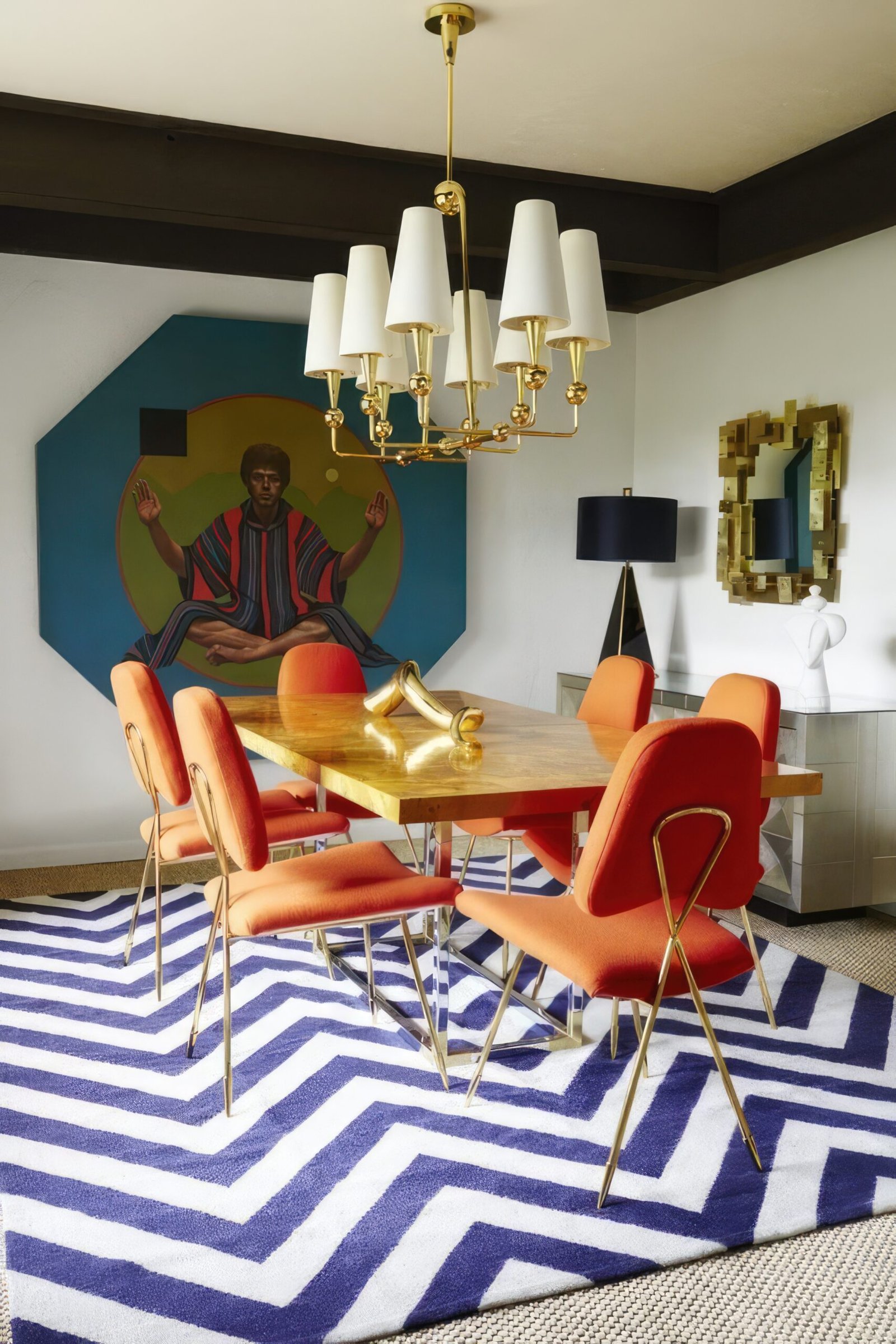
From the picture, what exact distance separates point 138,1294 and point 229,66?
307 centimetres

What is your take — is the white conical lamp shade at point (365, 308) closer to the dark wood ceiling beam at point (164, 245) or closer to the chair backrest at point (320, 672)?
the chair backrest at point (320, 672)

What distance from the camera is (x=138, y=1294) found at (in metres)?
1.96

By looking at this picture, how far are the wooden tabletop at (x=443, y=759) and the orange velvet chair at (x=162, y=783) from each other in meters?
0.23

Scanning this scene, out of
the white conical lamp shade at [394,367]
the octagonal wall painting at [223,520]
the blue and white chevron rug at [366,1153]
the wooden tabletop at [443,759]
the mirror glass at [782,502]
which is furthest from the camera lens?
the octagonal wall painting at [223,520]

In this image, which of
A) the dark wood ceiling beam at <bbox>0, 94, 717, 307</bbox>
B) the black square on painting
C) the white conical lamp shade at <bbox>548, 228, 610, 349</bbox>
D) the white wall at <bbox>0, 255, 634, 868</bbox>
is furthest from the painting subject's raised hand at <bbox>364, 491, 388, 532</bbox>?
the white conical lamp shade at <bbox>548, 228, 610, 349</bbox>

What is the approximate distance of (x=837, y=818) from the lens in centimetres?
398

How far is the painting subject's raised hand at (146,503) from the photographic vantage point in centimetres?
489

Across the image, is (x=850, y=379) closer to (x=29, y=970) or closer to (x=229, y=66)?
(x=229, y=66)

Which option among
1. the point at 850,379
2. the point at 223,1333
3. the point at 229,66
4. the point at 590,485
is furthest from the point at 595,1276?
the point at 590,485

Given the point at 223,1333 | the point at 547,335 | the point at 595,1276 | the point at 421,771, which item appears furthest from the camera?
the point at 547,335

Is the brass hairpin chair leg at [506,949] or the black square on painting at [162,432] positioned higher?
the black square on painting at [162,432]

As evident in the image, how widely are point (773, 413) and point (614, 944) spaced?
3.16 m

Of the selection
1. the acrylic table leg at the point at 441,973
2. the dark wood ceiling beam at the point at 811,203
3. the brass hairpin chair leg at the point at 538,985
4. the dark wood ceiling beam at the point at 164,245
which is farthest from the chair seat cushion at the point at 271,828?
the dark wood ceiling beam at the point at 811,203

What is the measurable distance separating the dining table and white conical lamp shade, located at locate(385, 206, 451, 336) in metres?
1.08
